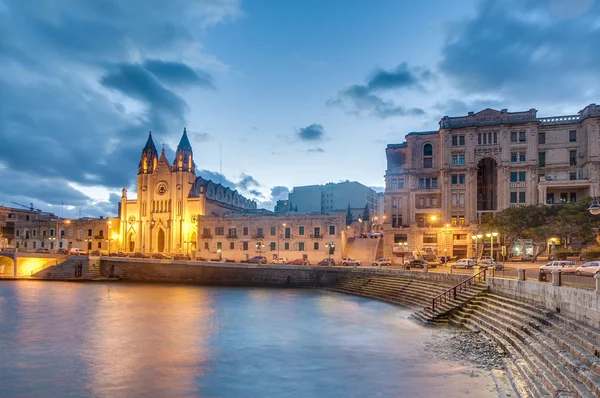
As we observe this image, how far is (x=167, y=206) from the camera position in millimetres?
90625

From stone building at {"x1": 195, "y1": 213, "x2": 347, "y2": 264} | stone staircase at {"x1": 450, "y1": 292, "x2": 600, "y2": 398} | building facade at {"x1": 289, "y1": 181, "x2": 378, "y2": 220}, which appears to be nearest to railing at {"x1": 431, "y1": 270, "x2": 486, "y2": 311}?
stone staircase at {"x1": 450, "y1": 292, "x2": 600, "y2": 398}

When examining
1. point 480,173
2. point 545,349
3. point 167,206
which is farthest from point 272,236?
point 545,349

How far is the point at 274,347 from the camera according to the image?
82.2 feet

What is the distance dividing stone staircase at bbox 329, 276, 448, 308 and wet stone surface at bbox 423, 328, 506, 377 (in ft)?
34.4

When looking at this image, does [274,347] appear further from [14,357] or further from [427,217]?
[427,217]

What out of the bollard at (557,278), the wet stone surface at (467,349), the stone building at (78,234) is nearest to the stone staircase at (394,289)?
the wet stone surface at (467,349)

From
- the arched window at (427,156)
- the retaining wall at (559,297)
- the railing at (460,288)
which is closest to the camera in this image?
the retaining wall at (559,297)

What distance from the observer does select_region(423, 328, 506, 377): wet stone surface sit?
1959 cm

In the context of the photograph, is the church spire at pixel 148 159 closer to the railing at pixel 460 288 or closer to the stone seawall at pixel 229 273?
the stone seawall at pixel 229 273

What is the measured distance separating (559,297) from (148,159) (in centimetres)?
8873

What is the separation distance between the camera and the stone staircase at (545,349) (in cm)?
1395

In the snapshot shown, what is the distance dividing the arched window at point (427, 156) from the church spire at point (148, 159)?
55052mm

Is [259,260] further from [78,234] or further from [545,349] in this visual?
[545,349]

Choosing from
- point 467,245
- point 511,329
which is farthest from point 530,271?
point 467,245
